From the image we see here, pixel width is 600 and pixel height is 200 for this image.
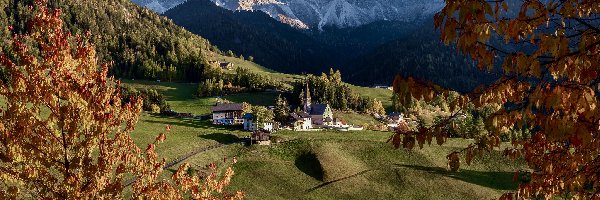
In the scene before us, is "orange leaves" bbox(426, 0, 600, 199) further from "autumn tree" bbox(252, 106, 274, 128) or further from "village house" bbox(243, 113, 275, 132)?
"village house" bbox(243, 113, 275, 132)

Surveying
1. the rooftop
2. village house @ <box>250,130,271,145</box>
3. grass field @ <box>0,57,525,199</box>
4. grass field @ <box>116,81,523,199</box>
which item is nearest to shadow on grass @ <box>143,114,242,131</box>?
grass field @ <box>116,81,523,199</box>

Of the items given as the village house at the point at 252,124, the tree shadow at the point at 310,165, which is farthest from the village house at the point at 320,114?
the tree shadow at the point at 310,165

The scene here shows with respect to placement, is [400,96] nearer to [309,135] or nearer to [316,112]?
[309,135]

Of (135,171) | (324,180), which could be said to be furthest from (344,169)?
(135,171)

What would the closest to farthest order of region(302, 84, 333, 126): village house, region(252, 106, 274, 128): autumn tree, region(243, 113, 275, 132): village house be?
region(252, 106, 274, 128): autumn tree < region(243, 113, 275, 132): village house < region(302, 84, 333, 126): village house

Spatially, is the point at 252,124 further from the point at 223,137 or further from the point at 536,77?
the point at 536,77

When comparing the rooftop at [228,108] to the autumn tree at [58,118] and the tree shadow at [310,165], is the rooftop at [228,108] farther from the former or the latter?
the autumn tree at [58,118]

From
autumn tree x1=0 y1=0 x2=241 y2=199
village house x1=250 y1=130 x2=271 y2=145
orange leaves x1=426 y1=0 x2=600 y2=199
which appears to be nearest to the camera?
orange leaves x1=426 y1=0 x2=600 y2=199
